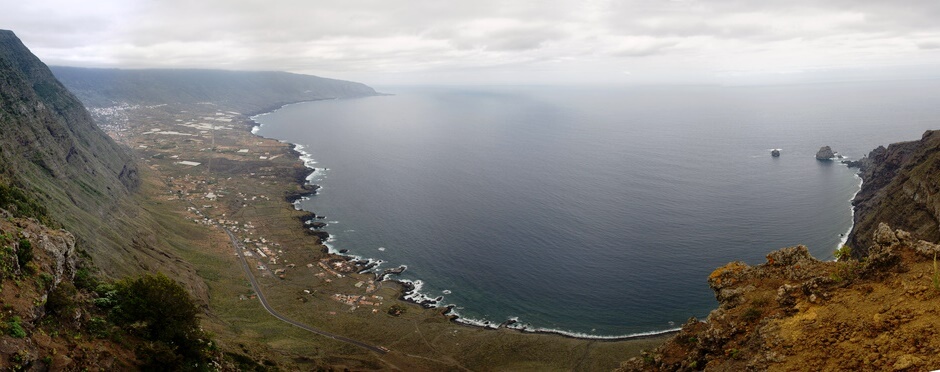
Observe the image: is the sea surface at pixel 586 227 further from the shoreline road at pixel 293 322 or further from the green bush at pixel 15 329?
the green bush at pixel 15 329

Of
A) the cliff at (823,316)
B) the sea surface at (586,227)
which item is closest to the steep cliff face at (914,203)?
the sea surface at (586,227)

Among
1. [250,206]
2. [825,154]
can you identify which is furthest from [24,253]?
[825,154]

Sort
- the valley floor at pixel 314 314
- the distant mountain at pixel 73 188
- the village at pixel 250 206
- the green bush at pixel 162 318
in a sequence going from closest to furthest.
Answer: the green bush at pixel 162 318 → the distant mountain at pixel 73 188 → the valley floor at pixel 314 314 → the village at pixel 250 206

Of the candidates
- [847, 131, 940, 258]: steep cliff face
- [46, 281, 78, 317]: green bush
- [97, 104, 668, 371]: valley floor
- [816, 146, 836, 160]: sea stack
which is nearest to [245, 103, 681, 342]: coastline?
[97, 104, 668, 371]: valley floor

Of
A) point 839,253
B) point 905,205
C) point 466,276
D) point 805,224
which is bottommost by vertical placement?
point 466,276

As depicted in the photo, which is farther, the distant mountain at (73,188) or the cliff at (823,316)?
the distant mountain at (73,188)

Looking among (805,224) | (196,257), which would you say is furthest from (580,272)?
(196,257)

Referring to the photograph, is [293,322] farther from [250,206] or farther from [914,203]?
[914,203]

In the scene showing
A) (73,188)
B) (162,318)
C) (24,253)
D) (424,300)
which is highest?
(24,253)

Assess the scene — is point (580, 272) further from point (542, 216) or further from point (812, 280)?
point (812, 280)
